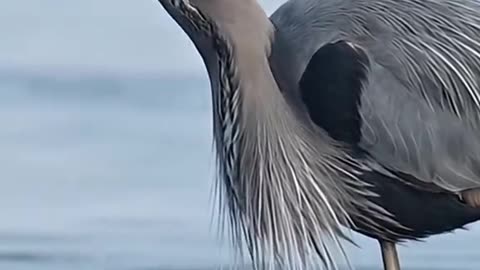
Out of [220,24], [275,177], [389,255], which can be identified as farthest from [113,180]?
[220,24]

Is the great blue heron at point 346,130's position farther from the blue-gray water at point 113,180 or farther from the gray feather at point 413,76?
the blue-gray water at point 113,180

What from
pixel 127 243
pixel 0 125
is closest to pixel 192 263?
pixel 127 243

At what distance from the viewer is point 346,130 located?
528 cm

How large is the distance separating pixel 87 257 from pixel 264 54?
236 cm

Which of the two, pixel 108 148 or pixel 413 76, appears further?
pixel 108 148

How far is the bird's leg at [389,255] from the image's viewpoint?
5.52 meters

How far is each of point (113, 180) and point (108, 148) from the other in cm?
70

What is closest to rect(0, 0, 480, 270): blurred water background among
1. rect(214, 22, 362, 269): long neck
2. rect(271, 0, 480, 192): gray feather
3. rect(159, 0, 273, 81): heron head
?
rect(214, 22, 362, 269): long neck

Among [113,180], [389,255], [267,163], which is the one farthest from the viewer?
[113,180]

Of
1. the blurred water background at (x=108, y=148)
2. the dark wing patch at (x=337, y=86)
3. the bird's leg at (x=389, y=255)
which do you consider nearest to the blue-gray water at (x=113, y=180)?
the blurred water background at (x=108, y=148)

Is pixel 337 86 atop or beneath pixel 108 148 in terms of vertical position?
atop

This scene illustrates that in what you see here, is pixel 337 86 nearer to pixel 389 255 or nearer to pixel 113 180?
pixel 389 255

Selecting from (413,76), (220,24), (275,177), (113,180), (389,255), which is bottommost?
(389,255)

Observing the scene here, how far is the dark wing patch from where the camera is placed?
206 inches
